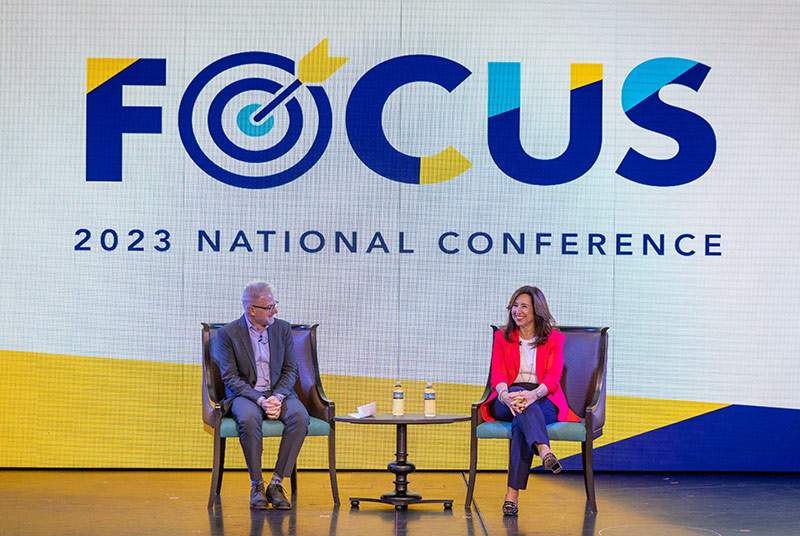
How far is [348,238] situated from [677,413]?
236 centimetres

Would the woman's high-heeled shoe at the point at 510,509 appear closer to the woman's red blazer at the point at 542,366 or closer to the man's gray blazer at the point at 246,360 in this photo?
the woman's red blazer at the point at 542,366

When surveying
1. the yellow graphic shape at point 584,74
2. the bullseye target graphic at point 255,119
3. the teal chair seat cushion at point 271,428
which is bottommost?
the teal chair seat cushion at point 271,428

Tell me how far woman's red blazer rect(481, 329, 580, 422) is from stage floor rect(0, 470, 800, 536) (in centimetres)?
52

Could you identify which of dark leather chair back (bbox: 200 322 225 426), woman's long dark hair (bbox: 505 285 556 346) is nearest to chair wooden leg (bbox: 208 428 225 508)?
dark leather chair back (bbox: 200 322 225 426)

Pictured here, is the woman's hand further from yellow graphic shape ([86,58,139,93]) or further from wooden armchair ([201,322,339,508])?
yellow graphic shape ([86,58,139,93])

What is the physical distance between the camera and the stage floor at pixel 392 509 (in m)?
5.73

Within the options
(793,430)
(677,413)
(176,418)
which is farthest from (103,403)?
(793,430)

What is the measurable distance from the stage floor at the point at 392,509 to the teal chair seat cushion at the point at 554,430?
0.38 meters

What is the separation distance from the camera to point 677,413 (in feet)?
25.4

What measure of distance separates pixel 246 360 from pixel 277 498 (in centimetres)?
78

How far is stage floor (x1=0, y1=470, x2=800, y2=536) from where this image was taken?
5.73 m

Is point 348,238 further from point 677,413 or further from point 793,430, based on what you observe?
point 793,430

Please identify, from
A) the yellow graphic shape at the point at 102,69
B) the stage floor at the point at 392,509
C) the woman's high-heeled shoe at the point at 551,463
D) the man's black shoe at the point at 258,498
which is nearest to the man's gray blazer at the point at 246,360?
the man's black shoe at the point at 258,498

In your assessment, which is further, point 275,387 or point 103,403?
point 103,403
